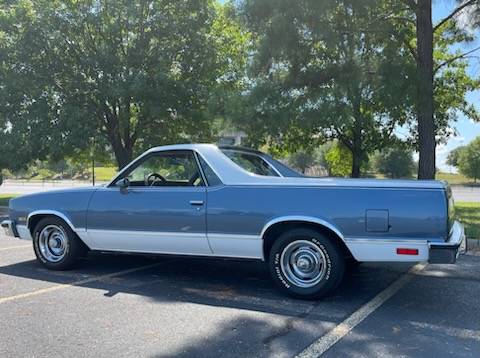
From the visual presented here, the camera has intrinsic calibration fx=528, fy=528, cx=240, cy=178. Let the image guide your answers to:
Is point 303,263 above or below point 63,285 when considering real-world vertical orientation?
above

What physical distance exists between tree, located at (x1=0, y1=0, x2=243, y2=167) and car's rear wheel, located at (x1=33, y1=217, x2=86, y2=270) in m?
9.23

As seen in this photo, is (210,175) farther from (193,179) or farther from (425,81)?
(425,81)

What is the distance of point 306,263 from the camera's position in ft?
17.7

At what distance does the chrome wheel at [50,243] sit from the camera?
678 cm

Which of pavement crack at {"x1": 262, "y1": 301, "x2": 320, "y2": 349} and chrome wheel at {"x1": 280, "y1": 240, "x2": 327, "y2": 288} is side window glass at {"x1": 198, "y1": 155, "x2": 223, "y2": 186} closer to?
chrome wheel at {"x1": 280, "y1": 240, "x2": 327, "y2": 288}

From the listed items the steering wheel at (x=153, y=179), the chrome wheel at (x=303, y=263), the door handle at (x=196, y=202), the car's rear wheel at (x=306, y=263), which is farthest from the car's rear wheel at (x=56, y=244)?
the chrome wheel at (x=303, y=263)

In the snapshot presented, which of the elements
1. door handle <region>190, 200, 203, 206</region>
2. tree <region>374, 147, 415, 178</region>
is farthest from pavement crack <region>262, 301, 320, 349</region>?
tree <region>374, 147, 415, 178</region>

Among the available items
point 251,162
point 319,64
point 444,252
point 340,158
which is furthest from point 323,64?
point 340,158

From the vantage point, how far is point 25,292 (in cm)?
568

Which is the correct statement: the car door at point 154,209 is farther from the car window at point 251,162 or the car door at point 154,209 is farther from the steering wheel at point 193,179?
the car window at point 251,162

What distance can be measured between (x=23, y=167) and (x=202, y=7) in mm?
7809

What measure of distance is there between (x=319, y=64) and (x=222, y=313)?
8257 mm

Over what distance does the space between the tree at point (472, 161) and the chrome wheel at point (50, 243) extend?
77.6 m

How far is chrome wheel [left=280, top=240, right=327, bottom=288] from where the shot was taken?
532 centimetres
